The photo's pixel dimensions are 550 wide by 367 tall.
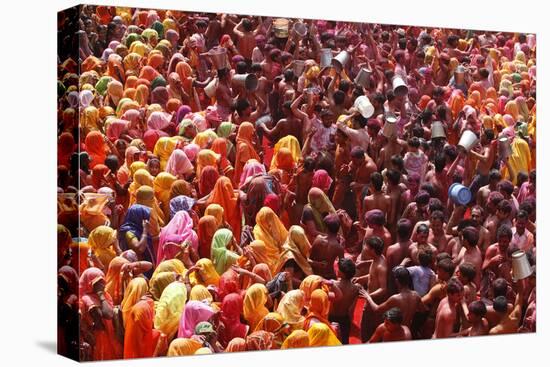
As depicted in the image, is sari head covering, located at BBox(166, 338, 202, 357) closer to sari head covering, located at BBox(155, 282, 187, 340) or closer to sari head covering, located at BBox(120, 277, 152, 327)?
sari head covering, located at BBox(155, 282, 187, 340)

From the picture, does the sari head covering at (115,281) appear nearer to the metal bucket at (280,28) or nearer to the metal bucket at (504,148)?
the metal bucket at (280,28)

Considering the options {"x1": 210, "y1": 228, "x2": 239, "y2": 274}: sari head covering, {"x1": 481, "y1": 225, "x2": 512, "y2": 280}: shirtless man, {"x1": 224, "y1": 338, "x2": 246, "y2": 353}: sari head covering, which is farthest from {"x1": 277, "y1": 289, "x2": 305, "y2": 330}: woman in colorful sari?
{"x1": 481, "y1": 225, "x2": 512, "y2": 280}: shirtless man

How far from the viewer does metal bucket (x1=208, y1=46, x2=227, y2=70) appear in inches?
426

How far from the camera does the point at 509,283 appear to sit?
11961 millimetres

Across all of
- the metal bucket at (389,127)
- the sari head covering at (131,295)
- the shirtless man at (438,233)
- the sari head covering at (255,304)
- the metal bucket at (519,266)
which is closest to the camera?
the sari head covering at (131,295)

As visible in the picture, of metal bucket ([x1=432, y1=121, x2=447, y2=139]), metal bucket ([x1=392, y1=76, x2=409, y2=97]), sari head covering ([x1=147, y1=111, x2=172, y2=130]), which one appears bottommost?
metal bucket ([x1=432, y1=121, x2=447, y2=139])

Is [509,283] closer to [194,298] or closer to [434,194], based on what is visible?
[434,194]

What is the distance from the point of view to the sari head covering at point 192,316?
10547mm

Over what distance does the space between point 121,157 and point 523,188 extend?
12.1ft

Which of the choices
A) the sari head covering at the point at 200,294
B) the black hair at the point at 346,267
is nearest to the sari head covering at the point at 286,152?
the black hair at the point at 346,267

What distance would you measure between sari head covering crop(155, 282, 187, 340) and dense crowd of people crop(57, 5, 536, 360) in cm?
2

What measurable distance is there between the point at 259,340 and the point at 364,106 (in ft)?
6.85

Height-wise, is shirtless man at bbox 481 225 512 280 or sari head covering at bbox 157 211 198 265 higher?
sari head covering at bbox 157 211 198 265

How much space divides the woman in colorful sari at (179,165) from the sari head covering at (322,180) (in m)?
1.08
